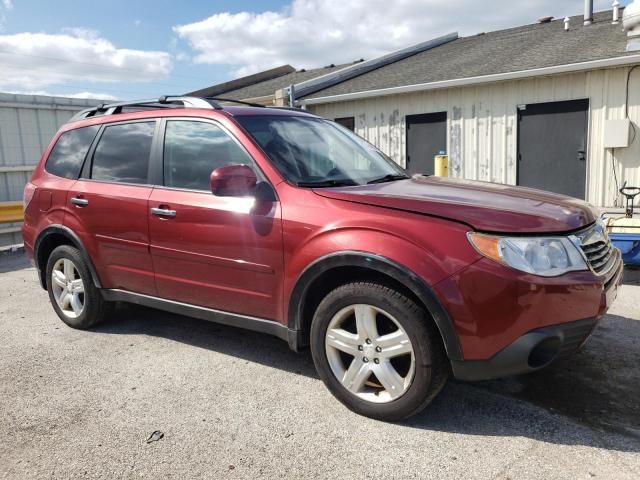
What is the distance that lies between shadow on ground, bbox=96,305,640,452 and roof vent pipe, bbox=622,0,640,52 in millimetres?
6147

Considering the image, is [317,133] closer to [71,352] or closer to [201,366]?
[201,366]

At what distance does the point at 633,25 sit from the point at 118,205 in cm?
886

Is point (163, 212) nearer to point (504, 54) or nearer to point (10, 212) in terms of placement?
point (10, 212)

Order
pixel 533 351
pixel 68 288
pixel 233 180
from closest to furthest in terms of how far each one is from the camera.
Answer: pixel 533 351 → pixel 233 180 → pixel 68 288

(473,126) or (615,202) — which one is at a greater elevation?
(473,126)

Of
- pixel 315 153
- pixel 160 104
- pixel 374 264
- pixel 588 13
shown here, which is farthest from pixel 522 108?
pixel 374 264

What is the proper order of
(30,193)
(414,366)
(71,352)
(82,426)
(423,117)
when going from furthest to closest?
(423,117), (30,193), (71,352), (82,426), (414,366)

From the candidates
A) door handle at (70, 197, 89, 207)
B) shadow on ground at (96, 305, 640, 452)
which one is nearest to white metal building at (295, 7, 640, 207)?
shadow on ground at (96, 305, 640, 452)

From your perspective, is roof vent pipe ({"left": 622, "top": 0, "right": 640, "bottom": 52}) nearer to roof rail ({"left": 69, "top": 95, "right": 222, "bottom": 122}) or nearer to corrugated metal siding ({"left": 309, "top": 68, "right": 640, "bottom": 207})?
corrugated metal siding ({"left": 309, "top": 68, "right": 640, "bottom": 207})

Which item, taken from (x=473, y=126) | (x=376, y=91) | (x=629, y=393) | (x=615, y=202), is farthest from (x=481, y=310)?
(x=376, y=91)

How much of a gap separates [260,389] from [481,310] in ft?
5.16

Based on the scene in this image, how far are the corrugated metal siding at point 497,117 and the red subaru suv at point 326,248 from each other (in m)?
6.68

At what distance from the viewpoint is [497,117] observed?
415 inches

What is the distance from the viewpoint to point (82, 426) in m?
3.09
